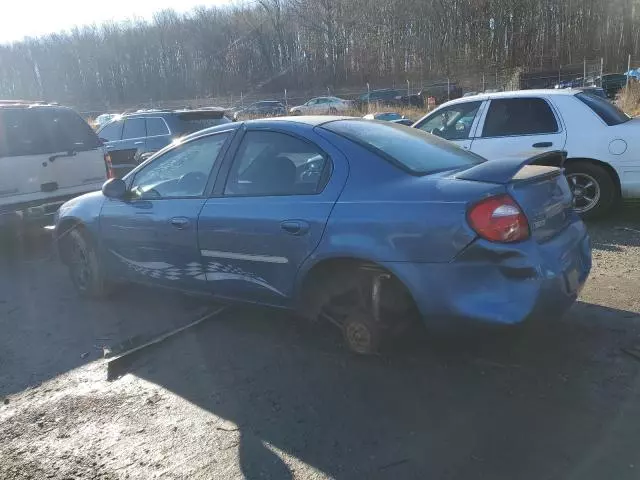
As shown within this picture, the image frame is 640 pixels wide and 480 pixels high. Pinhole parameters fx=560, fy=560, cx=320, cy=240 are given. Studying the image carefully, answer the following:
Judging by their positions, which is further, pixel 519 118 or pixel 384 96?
pixel 384 96

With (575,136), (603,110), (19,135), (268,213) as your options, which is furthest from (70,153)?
(603,110)

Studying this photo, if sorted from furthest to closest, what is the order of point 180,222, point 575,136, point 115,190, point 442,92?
point 442,92 → point 575,136 → point 115,190 → point 180,222

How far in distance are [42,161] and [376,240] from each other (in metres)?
5.34

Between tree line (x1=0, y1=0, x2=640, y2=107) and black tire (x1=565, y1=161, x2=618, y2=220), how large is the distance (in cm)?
5019

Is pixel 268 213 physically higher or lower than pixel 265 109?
lower

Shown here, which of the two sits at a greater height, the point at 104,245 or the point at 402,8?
the point at 402,8

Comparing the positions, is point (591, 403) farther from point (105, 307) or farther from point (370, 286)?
point (105, 307)

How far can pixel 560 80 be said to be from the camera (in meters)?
39.5

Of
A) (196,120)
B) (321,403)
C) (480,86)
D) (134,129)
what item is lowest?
(321,403)

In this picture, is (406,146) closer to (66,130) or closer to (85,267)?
(85,267)

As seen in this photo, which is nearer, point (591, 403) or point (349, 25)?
point (591, 403)

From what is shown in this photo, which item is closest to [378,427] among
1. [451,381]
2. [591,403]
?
[451,381]

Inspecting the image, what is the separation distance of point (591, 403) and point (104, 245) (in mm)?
3921

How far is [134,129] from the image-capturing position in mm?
12102
